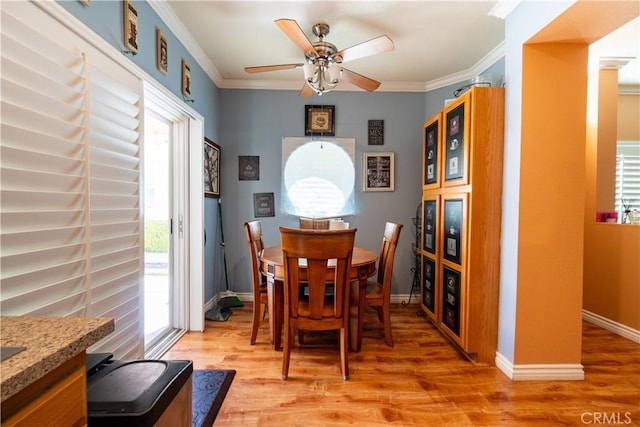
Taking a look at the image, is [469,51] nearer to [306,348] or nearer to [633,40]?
[633,40]

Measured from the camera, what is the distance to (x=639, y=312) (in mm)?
2400

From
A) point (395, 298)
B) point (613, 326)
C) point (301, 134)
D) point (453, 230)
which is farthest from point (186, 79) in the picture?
point (613, 326)

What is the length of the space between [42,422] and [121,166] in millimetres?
1290

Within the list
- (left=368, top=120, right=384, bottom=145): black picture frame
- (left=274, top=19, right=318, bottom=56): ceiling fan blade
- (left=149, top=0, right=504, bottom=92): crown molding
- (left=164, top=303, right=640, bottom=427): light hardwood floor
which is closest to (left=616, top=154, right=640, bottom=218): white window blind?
(left=164, top=303, right=640, bottom=427): light hardwood floor

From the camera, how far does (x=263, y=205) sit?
336cm

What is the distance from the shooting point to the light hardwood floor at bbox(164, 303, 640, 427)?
5.07 feet

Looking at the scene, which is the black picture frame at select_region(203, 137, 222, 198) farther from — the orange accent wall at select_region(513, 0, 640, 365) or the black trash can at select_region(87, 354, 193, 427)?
the orange accent wall at select_region(513, 0, 640, 365)

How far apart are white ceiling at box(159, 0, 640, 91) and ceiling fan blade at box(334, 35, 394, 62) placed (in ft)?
1.16

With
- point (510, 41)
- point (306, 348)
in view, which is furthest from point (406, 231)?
point (510, 41)

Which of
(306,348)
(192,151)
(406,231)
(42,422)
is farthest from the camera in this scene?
(406,231)

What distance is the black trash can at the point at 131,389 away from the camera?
2.31 ft

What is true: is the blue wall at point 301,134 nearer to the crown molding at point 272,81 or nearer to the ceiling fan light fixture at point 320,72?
the crown molding at point 272,81

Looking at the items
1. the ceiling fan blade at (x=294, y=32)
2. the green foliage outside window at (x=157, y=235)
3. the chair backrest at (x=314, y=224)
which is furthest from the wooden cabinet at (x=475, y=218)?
the green foliage outside window at (x=157, y=235)

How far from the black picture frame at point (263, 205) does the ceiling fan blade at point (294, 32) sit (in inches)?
68.7
